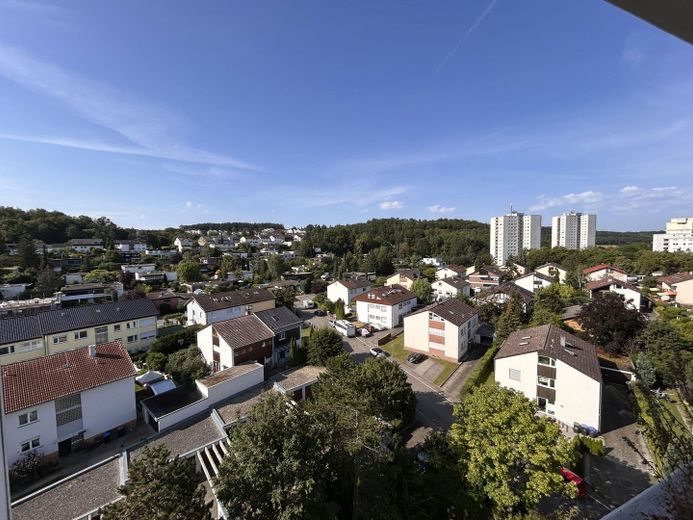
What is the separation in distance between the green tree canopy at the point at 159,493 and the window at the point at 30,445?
34.7 feet

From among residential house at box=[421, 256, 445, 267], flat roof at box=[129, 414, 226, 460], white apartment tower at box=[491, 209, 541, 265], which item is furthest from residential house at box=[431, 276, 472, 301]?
white apartment tower at box=[491, 209, 541, 265]

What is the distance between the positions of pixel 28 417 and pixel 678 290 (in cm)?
6636

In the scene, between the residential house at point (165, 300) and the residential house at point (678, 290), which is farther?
the residential house at point (678, 290)

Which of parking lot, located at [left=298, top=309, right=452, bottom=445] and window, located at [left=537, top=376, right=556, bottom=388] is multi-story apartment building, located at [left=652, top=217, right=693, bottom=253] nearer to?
window, located at [left=537, top=376, right=556, bottom=388]

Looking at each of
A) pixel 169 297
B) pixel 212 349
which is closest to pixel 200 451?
pixel 212 349

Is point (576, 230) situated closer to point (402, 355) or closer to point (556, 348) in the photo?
point (402, 355)

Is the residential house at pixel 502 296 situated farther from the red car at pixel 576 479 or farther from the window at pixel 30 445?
the window at pixel 30 445

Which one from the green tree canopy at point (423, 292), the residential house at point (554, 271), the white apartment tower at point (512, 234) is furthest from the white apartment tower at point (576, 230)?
the green tree canopy at point (423, 292)

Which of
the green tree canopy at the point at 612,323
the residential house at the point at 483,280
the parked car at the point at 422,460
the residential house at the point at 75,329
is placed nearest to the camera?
the parked car at the point at 422,460

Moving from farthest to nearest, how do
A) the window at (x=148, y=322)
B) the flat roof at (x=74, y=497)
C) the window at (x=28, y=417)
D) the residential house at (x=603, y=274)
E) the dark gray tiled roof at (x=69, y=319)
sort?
the residential house at (x=603, y=274) < the window at (x=148, y=322) < the dark gray tiled roof at (x=69, y=319) < the window at (x=28, y=417) < the flat roof at (x=74, y=497)

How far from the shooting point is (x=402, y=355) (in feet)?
91.2

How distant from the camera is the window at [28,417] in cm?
1452

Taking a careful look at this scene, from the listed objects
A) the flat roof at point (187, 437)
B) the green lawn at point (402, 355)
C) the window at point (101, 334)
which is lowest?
the green lawn at point (402, 355)

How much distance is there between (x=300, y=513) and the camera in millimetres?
8617
